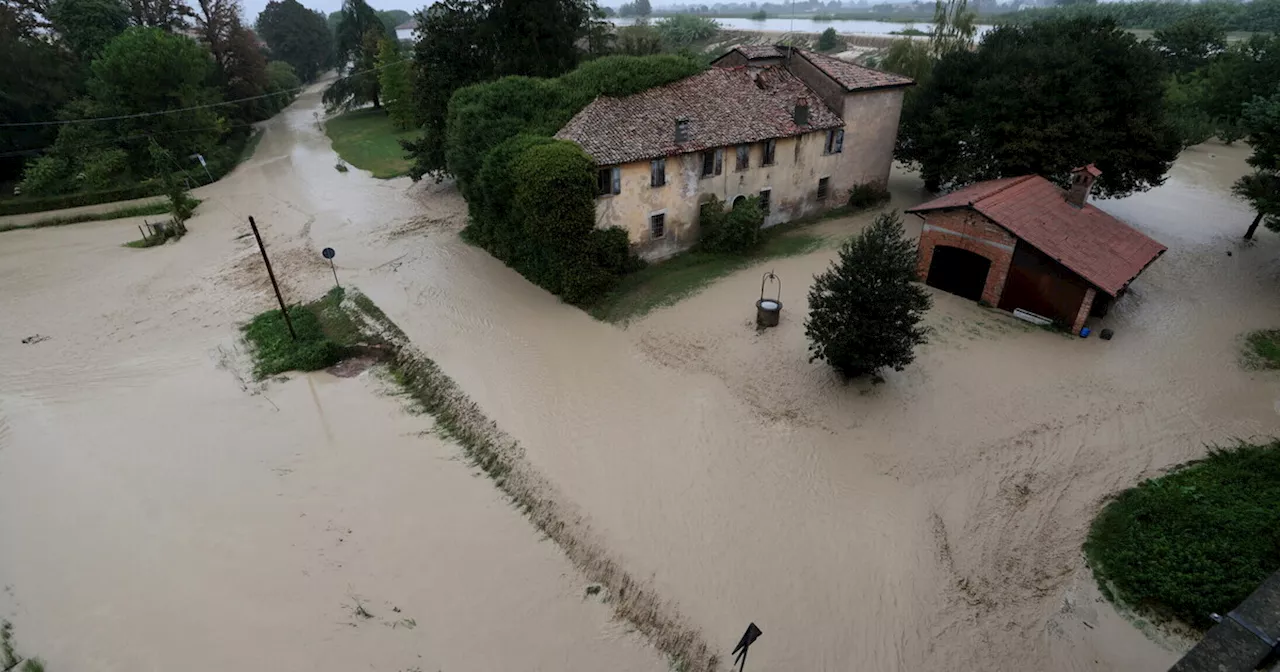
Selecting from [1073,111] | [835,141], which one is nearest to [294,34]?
[835,141]

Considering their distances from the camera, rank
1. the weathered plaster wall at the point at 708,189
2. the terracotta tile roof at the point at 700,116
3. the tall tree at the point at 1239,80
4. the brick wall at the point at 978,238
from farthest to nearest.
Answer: the tall tree at the point at 1239,80, the weathered plaster wall at the point at 708,189, the terracotta tile roof at the point at 700,116, the brick wall at the point at 978,238

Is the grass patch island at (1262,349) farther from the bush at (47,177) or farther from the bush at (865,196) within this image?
the bush at (47,177)

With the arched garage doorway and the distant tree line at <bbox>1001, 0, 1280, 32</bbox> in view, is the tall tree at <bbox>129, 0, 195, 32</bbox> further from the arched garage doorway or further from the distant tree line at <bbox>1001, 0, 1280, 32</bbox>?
the distant tree line at <bbox>1001, 0, 1280, 32</bbox>

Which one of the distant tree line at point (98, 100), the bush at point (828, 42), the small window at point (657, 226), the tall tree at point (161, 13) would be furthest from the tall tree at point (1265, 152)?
the bush at point (828, 42)

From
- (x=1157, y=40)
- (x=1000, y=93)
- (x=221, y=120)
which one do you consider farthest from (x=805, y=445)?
(x=1157, y=40)

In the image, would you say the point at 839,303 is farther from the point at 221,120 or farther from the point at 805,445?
the point at 221,120

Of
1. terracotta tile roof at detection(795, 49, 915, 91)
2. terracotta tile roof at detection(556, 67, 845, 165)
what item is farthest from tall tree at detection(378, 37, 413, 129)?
terracotta tile roof at detection(795, 49, 915, 91)
